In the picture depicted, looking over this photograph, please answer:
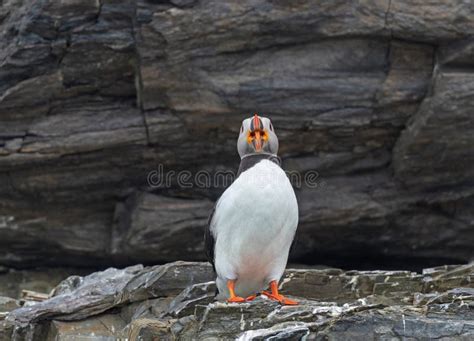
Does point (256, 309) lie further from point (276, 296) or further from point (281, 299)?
point (276, 296)

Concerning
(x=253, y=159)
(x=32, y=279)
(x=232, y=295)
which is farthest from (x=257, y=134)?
(x=32, y=279)

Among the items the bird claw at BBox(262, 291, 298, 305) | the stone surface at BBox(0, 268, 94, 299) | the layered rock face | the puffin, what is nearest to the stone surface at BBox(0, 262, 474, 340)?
the bird claw at BBox(262, 291, 298, 305)

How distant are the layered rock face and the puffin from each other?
4.43 m

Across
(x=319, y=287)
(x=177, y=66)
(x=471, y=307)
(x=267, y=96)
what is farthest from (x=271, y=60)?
(x=471, y=307)

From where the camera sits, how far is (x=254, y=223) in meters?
7.90

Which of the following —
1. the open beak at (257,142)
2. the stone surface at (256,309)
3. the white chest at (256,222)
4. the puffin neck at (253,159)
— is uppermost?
the open beak at (257,142)

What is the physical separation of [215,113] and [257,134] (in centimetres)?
460

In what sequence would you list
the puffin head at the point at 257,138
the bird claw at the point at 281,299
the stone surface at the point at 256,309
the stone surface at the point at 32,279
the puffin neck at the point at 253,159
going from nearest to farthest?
the stone surface at the point at 256,309 → the bird claw at the point at 281,299 → the puffin neck at the point at 253,159 → the puffin head at the point at 257,138 → the stone surface at the point at 32,279

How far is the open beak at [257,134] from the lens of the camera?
8.41 m

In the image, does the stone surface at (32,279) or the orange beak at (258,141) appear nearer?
the orange beak at (258,141)

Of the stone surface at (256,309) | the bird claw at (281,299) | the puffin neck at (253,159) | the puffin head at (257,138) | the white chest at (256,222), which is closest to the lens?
the stone surface at (256,309)

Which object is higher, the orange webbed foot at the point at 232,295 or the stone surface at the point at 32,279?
the orange webbed foot at the point at 232,295

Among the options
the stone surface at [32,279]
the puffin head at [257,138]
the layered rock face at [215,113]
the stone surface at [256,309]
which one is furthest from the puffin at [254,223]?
the stone surface at [32,279]

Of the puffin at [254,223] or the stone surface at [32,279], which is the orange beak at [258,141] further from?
the stone surface at [32,279]
